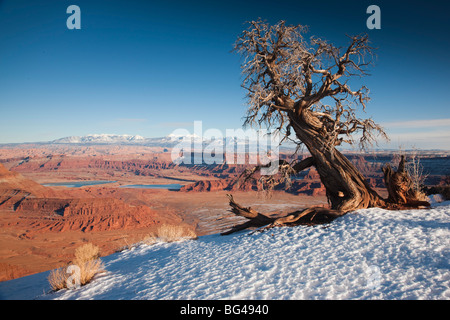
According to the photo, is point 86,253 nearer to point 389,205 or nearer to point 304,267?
point 304,267

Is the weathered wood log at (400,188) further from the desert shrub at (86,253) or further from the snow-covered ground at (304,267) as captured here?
the desert shrub at (86,253)

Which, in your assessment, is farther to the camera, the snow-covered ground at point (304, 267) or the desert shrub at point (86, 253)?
the desert shrub at point (86, 253)

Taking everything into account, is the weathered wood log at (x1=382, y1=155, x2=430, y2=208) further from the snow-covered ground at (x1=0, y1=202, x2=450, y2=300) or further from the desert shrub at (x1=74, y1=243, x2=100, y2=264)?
the desert shrub at (x1=74, y1=243, x2=100, y2=264)

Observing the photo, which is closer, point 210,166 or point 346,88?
point 346,88

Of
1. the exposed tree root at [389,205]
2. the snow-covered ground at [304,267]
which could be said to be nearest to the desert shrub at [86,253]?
the snow-covered ground at [304,267]

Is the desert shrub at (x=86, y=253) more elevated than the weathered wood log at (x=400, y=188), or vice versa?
the weathered wood log at (x=400, y=188)

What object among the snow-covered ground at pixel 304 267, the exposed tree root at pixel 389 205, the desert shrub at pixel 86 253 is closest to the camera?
the snow-covered ground at pixel 304 267
